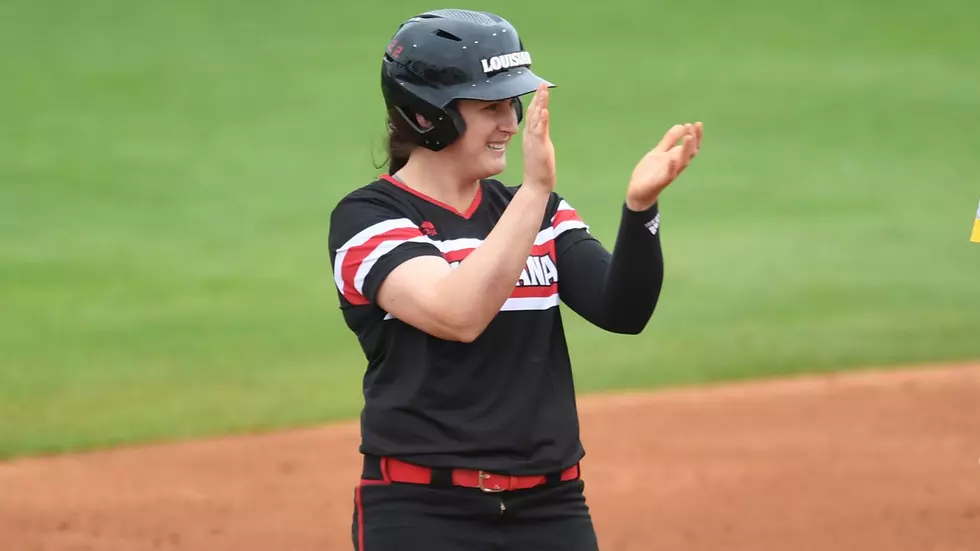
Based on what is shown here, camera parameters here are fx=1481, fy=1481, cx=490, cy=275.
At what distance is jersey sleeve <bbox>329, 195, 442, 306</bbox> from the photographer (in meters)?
3.29

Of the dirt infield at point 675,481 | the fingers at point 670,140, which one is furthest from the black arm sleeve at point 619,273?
the dirt infield at point 675,481

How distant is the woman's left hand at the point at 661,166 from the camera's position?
3.22 meters

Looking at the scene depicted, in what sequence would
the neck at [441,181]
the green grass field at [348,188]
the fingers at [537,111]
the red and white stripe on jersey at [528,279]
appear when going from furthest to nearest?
the green grass field at [348,188] < the neck at [441,181] < the red and white stripe on jersey at [528,279] < the fingers at [537,111]

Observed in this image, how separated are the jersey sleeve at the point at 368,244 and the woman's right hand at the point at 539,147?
0.31 metres

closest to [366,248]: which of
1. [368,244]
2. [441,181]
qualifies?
[368,244]

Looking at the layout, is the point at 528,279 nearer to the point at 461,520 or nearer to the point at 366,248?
the point at 366,248

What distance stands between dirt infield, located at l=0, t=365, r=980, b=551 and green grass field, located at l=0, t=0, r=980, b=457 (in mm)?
630

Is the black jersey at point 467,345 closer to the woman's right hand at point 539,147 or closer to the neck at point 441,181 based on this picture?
the neck at point 441,181

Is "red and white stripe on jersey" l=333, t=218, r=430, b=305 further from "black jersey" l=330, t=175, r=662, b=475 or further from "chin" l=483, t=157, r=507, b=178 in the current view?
"chin" l=483, t=157, r=507, b=178

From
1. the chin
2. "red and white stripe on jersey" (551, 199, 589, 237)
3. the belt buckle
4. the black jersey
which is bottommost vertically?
the belt buckle

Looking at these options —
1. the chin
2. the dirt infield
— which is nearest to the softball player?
the chin

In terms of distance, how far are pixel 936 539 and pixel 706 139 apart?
9.62m

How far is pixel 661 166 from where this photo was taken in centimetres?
323

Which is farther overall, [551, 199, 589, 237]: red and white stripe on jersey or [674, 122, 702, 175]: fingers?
[551, 199, 589, 237]: red and white stripe on jersey
